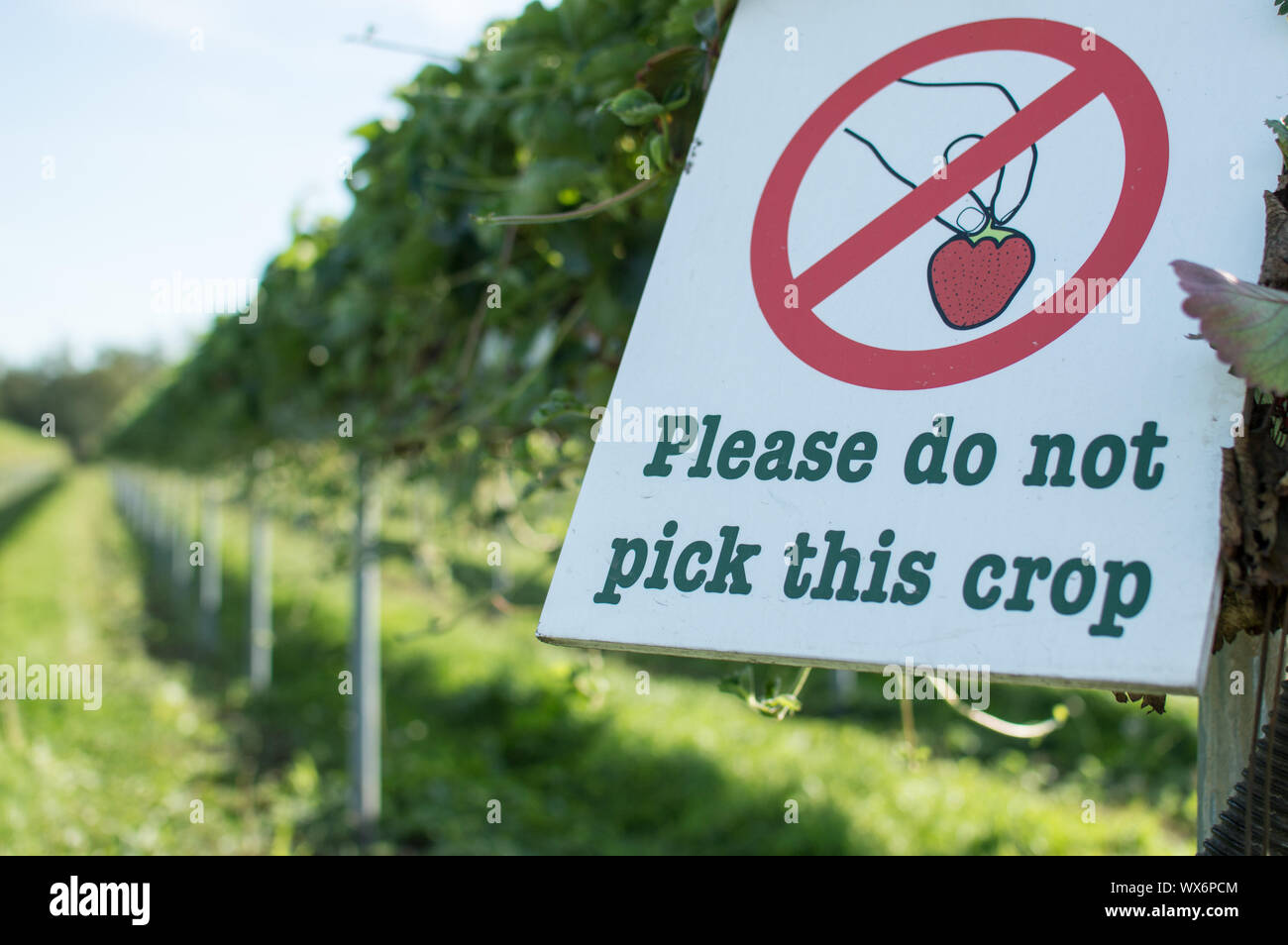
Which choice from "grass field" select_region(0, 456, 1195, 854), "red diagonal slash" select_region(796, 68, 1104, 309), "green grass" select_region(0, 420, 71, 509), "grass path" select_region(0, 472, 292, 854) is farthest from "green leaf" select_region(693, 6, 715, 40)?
"green grass" select_region(0, 420, 71, 509)

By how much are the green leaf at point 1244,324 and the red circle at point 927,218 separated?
0.10m

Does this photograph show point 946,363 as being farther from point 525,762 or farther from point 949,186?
point 525,762

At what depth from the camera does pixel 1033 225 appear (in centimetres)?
75

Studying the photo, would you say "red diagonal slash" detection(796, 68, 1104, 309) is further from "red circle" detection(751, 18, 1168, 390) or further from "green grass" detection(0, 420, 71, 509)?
"green grass" detection(0, 420, 71, 509)

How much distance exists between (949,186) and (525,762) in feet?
17.1

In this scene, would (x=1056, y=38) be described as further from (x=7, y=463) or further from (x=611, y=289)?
(x=7, y=463)

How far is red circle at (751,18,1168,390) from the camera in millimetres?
712

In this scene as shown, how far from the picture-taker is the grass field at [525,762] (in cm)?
409

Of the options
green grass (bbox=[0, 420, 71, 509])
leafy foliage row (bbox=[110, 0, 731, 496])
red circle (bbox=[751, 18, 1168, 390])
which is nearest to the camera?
red circle (bbox=[751, 18, 1168, 390])

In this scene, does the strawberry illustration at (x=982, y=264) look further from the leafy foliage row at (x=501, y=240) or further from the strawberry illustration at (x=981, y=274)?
the leafy foliage row at (x=501, y=240)

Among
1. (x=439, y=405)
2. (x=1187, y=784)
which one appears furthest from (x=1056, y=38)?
(x=1187, y=784)

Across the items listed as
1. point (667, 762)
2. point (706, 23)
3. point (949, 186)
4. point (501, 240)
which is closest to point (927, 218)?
point (949, 186)

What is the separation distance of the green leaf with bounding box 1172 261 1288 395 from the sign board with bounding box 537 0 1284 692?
0.05 meters

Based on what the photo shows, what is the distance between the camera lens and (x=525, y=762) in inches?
219
